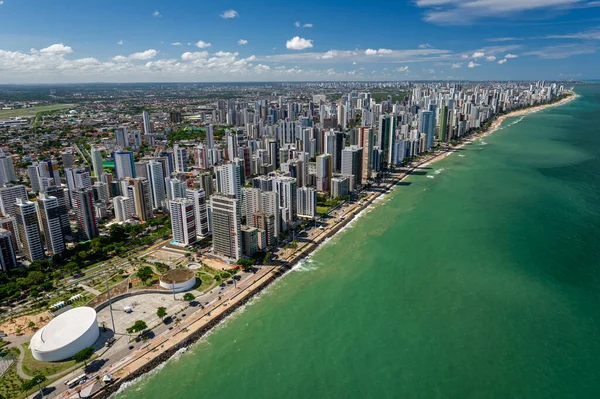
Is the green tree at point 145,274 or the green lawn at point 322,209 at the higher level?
the green tree at point 145,274

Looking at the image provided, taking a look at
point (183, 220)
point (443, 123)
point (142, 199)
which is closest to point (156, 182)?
point (142, 199)

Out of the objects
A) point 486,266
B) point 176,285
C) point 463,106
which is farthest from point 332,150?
point 463,106

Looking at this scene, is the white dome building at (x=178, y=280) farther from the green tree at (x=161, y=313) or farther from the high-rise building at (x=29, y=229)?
the high-rise building at (x=29, y=229)

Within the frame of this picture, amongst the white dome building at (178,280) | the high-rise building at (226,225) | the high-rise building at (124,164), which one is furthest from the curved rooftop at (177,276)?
the high-rise building at (124,164)

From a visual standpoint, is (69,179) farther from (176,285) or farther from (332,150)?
(332,150)

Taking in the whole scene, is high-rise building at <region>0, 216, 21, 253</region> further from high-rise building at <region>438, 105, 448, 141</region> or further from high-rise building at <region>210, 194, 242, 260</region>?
high-rise building at <region>438, 105, 448, 141</region>
